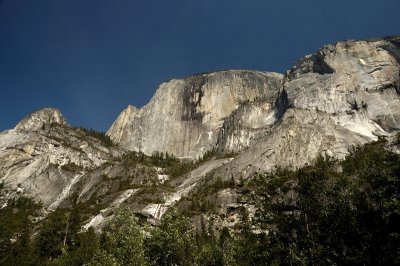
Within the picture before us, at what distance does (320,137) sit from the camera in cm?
12669

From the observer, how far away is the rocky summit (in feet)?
394

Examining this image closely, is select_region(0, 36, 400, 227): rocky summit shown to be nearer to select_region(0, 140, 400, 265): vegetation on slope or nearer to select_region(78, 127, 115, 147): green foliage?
select_region(78, 127, 115, 147): green foliage

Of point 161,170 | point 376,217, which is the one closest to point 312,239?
point 376,217

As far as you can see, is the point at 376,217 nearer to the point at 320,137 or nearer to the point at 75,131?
the point at 320,137

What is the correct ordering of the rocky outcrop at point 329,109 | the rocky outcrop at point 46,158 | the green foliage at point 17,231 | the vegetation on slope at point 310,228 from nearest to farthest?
the vegetation on slope at point 310,228 → the green foliage at point 17,231 → the rocky outcrop at point 329,109 → the rocky outcrop at point 46,158

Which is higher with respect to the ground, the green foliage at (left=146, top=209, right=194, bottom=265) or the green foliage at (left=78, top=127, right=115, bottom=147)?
the green foliage at (left=78, top=127, right=115, bottom=147)

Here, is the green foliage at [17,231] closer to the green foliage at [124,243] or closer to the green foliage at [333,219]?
the green foliage at [124,243]

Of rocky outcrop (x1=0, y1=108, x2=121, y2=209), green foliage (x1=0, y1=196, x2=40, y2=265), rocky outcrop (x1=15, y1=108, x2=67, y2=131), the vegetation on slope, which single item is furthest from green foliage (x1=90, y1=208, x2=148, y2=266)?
rocky outcrop (x1=15, y1=108, x2=67, y2=131)

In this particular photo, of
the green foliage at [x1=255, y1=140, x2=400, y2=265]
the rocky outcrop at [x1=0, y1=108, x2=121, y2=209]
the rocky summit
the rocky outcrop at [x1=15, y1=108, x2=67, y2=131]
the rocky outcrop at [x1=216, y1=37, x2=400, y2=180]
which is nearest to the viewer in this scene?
the green foliage at [x1=255, y1=140, x2=400, y2=265]

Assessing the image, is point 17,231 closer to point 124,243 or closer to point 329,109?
point 124,243

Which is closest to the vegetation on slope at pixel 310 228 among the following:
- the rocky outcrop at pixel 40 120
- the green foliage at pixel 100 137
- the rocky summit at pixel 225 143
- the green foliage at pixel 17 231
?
the green foliage at pixel 17 231

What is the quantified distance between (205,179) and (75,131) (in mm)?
89837

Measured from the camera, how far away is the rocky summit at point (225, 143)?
12019 centimetres

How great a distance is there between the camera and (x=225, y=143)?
542ft
